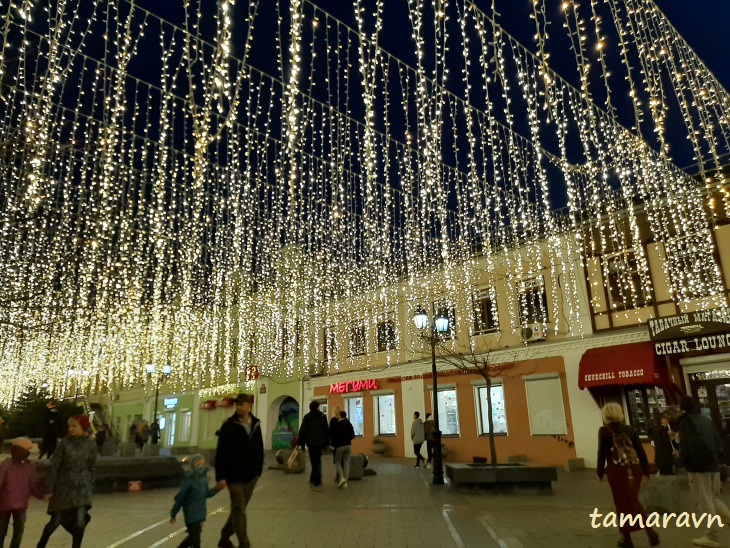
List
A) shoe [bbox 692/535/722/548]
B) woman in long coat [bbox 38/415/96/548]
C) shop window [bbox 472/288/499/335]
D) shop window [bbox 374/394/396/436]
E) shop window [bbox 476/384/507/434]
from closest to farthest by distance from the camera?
woman in long coat [bbox 38/415/96/548]
shoe [bbox 692/535/722/548]
shop window [bbox 476/384/507/434]
shop window [bbox 472/288/499/335]
shop window [bbox 374/394/396/436]

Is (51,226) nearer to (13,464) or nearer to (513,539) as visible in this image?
(13,464)

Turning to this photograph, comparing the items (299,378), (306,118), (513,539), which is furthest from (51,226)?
(513,539)

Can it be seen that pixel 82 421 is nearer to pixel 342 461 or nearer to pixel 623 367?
pixel 342 461

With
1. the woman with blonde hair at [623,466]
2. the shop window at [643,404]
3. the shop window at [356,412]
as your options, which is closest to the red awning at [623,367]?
the shop window at [643,404]

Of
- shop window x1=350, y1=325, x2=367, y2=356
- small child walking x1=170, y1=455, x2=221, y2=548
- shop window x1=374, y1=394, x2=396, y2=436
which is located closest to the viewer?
small child walking x1=170, y1=455, x2=221, y2=548

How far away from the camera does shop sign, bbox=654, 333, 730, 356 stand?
13.2m

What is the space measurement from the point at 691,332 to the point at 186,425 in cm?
2954

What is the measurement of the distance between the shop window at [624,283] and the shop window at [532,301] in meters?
2.27

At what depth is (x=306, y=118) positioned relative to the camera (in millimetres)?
11344

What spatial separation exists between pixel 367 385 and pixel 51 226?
44.8 feet

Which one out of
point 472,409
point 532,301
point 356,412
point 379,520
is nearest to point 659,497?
point 379,520

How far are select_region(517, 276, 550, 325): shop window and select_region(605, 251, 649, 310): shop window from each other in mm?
2267

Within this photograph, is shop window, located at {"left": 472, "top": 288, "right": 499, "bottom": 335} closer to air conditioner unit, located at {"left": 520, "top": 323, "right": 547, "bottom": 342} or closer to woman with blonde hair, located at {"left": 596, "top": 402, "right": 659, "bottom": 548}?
air conditioner unit, located at {"left": 520, "top": 323, "right": 547, "bottom": 342}

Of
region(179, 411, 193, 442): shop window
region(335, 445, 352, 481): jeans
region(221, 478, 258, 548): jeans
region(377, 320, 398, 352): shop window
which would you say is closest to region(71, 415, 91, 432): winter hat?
region(221, 478, 258, 548): jeans
